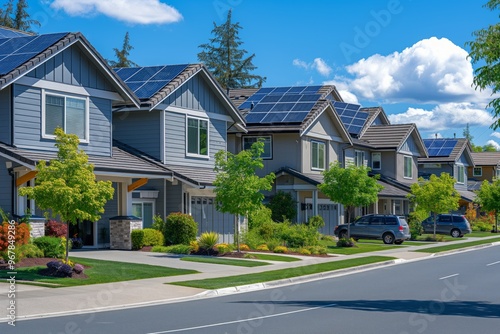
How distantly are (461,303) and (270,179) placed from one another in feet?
47.3

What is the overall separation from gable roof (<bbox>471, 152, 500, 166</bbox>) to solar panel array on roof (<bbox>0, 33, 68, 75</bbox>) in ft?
218

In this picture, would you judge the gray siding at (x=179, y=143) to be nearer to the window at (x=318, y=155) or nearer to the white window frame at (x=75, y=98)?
the white window frame at (x=75, y=98)

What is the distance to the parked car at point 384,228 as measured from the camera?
42.6m

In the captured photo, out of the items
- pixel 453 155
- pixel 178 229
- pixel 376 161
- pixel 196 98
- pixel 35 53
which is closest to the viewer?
pixel 35 53

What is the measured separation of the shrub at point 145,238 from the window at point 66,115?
13.7ft

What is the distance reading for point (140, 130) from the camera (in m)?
34.2

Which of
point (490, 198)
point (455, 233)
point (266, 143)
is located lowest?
→ point (455, 233)

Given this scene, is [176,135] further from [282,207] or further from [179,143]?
[282,207]

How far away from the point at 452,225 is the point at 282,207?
1431cm

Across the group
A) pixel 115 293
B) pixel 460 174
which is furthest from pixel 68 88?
pixel 460 174

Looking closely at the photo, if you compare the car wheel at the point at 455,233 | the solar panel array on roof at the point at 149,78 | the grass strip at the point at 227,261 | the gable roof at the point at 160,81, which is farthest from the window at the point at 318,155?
the grass strip at the point at 227,261

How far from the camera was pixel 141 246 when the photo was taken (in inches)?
1213

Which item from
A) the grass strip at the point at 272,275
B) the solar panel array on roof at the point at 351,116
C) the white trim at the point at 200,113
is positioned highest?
the solar panel array on roof at the point at 351,116

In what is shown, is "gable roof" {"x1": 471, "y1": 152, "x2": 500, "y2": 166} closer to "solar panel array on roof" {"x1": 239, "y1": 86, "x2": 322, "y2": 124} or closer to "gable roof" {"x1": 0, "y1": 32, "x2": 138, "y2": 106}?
"solar panel array on roof" {"x1": 239, "y1": 86, "x2": 322, "y2": 124}
